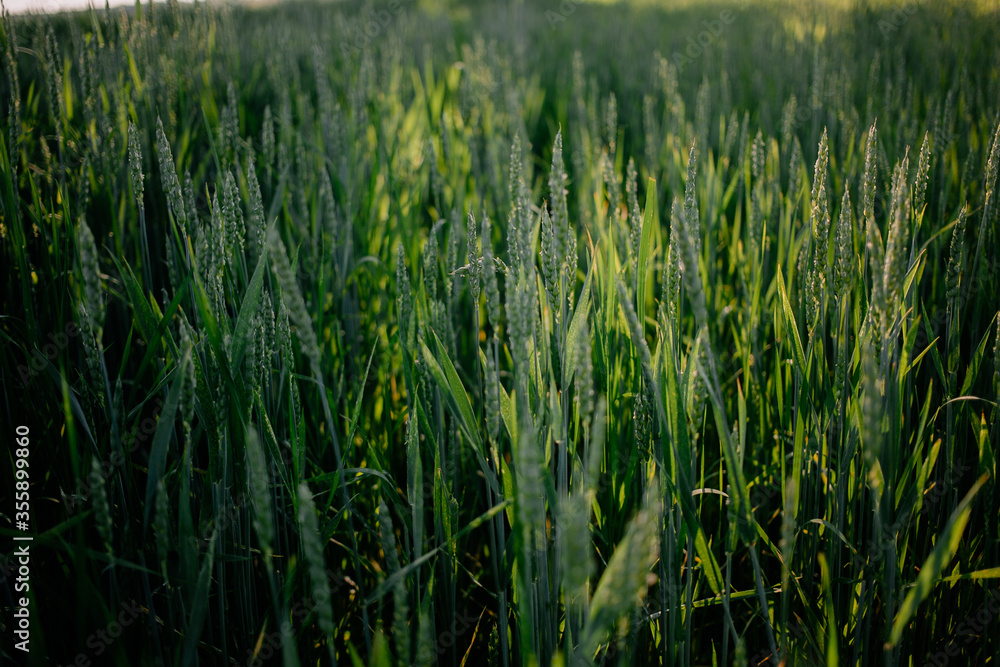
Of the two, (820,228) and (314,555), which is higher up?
(820,228)

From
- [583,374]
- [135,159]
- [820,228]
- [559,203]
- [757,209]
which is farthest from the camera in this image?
[757,209]

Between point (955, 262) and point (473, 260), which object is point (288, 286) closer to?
point (473, 260)

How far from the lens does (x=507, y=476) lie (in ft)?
3.08

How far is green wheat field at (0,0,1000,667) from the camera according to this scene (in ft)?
2.43

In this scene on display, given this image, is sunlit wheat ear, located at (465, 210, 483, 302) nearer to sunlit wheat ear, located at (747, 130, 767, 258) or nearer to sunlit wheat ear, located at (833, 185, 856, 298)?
sunlit wheat ear, located at (833, 185, 856, 298)

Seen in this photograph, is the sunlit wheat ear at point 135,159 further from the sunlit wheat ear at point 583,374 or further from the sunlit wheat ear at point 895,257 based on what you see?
the sunlit wheat ear at point 895,257

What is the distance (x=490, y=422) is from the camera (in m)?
0.87

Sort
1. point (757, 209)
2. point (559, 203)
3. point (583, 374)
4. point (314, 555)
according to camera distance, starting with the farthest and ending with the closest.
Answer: point (757, 209) → point (559, 203) → point (583, 374) → point (314, 555)

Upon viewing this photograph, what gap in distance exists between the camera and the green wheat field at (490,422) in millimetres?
741

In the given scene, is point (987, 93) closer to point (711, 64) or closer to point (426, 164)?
point (711, 64)

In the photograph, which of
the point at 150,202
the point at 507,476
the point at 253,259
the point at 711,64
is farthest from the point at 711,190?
the point at 711,64

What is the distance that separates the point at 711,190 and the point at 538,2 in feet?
40.8

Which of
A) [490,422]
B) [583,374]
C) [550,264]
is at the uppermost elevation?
[550,264]

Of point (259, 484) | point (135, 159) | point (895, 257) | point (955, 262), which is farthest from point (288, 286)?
point (955, 262)
